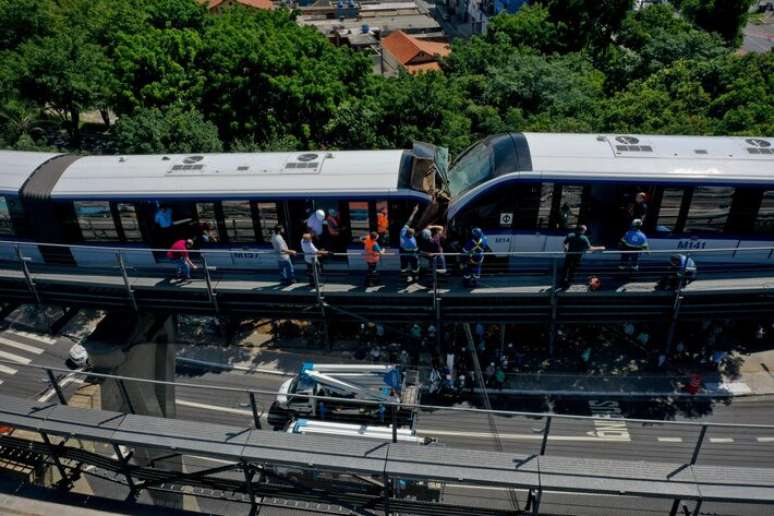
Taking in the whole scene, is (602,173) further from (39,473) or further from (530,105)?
(530,105)

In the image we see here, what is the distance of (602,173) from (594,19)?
40.4 metres

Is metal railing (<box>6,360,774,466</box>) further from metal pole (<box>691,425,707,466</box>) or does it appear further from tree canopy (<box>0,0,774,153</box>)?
tree canopy (<box>0,0,774,153</box>)

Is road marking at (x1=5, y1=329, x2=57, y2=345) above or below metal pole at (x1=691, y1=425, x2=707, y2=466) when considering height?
below

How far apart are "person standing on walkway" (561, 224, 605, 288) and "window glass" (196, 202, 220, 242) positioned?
983 cm

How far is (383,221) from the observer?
1719 cm

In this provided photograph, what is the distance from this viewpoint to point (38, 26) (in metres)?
49.6

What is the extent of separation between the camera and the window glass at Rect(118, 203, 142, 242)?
18.1 m

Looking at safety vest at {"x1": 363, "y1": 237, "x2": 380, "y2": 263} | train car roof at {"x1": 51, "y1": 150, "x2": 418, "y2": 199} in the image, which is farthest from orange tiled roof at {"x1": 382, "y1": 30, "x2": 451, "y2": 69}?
safety vest at {"x1": 363, "y1": 237, "x2": 380, "y2": 263}

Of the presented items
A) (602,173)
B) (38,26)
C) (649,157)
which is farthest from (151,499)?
(38,26)

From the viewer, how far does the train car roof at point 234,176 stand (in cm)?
1714

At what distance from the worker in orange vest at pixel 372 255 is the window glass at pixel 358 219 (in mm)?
719

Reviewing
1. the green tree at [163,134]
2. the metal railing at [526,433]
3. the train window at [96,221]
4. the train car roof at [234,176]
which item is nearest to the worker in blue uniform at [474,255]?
the train car roof at [234,176]

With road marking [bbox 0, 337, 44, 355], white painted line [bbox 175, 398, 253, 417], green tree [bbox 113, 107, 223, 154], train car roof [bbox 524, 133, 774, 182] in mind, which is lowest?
road marking [bbox 0, 337, 44, 355]

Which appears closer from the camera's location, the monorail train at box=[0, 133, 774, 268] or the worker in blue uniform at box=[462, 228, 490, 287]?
the worker in blue uniform at box=[462, 228, 490, 287]
